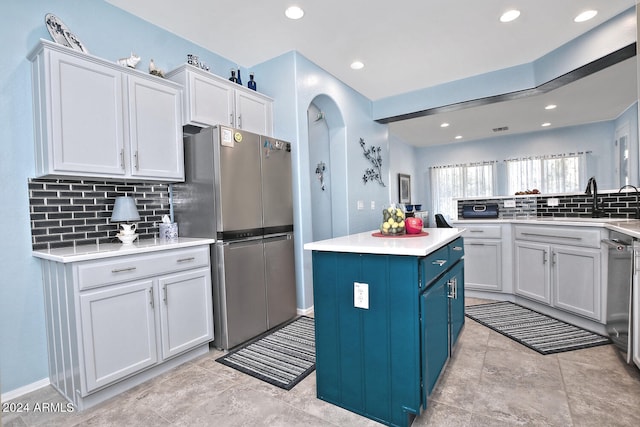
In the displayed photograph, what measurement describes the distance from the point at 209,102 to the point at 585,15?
10.6 ft

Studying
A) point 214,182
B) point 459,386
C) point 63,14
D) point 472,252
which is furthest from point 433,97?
point 63,14

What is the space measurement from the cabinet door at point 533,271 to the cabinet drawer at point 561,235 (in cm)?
7

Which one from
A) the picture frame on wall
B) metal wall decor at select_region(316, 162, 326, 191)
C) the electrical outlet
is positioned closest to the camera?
the electrical outlet

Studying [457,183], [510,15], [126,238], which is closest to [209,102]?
[126,238]

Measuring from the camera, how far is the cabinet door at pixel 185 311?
211cm

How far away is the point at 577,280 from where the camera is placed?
2.71m

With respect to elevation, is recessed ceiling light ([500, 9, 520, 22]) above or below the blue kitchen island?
above

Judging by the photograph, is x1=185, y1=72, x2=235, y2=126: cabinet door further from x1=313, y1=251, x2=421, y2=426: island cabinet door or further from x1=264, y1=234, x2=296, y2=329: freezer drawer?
x1=313, y1=251, x2=421, y2=426: island cabinet door

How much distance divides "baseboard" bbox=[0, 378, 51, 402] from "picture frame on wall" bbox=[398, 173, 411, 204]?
20.8ft

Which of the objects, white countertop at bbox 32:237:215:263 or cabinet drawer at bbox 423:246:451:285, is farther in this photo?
white countertop at bbox 32:237:215:263

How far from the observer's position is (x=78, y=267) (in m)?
1.71

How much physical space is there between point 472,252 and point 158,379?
3.28m

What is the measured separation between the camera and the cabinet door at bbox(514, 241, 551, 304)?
9.86 ft

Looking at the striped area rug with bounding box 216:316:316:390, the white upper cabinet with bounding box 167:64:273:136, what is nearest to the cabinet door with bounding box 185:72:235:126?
the white upper cabinet with bounding box 167:64:273:136
